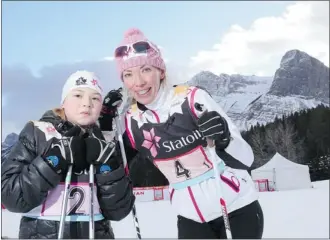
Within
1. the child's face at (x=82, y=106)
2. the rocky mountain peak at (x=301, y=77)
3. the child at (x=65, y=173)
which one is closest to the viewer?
the child at (x=65, y=173)

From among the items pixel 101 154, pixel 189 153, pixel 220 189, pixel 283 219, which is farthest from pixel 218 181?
pixel 283 219

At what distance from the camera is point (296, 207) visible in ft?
11.4

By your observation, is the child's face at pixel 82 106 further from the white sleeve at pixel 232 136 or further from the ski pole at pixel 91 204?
the white sleeve at pixel 232 136

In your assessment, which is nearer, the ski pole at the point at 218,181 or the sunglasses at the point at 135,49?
the ski pole at the point at 218,181

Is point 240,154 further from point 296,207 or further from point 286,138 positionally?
point 296,207

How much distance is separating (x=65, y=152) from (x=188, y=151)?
45 cm

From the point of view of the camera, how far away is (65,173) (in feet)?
3.48

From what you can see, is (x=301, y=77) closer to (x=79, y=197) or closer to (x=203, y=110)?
(x=203, y=110)

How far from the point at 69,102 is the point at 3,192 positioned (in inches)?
12.4

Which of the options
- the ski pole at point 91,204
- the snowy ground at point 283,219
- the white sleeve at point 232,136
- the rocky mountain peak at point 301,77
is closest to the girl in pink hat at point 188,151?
the white sleeve at point 232,136

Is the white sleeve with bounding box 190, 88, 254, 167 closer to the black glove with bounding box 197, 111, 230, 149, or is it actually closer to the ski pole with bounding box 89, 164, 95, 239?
the black glove with bounding box 197, 111, 230, 149

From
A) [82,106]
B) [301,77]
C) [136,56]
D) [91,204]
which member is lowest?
[91,204]

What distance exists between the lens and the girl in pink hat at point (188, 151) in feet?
4.15

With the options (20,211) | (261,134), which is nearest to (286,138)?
(261,134)
